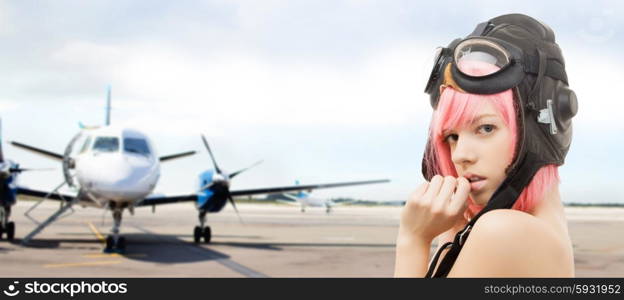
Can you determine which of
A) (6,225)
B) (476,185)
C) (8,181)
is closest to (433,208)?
(476,185)

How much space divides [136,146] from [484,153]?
1407 centimetres

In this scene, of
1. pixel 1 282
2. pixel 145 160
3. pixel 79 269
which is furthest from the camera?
pixel 145 160

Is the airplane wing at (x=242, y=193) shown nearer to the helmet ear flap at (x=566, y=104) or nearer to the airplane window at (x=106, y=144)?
the airplane window at (x=106, y=144)

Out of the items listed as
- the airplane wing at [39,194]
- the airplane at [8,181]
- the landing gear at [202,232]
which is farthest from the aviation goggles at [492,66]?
the airplane wing at [39,194]

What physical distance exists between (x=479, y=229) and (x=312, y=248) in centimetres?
1562

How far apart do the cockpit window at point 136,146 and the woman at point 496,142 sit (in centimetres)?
1366

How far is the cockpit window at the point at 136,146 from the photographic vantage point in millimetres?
14240

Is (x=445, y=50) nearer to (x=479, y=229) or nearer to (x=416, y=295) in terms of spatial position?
(x=479, y=229)

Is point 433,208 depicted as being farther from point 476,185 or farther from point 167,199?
point 167,199

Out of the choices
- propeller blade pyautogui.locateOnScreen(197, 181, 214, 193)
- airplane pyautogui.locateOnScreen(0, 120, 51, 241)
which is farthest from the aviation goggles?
airplane pyautogui.locateOnScreen(0, 120, 51, 241)

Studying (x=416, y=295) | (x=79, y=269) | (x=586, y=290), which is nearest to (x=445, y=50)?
(x=416, y=295)

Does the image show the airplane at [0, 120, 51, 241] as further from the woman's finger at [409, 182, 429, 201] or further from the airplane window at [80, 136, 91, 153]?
the woman's finger at [409, 182, 429, 201]

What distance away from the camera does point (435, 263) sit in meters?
1.45

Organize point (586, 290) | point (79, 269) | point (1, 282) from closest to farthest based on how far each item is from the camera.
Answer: point (586, 290) → point (1, 282) → point (79, 269)
